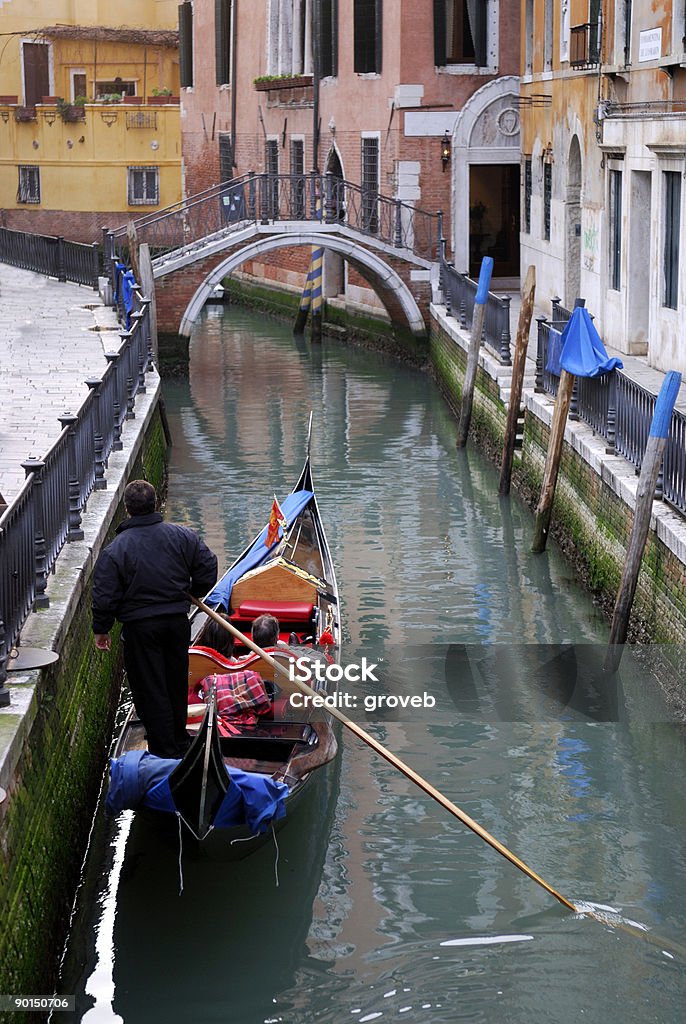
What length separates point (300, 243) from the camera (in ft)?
64.8

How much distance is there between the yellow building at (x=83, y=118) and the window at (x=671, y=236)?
64.4 ft

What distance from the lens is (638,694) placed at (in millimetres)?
8391

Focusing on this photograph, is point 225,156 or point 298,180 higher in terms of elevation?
point 225,156

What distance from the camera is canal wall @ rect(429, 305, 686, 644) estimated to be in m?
8.15

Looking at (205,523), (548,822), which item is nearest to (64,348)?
(205,523)

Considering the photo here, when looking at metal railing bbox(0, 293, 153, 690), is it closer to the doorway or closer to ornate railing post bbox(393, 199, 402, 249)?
ornate railing post bbox(393, 199, 402, 249)

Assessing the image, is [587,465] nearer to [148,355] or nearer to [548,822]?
[548,822]

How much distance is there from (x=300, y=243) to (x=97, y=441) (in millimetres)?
10777

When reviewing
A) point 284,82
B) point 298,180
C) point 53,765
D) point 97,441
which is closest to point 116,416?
point 97,441

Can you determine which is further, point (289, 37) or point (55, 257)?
point (289, 37)

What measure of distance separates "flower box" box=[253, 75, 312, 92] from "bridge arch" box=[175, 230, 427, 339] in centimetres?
445

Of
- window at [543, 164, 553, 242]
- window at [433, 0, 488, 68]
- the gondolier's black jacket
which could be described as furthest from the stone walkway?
window at [433, 0, 488, 68]

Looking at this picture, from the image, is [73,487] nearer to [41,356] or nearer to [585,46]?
[41,356]

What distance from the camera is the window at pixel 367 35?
68.1 ft
